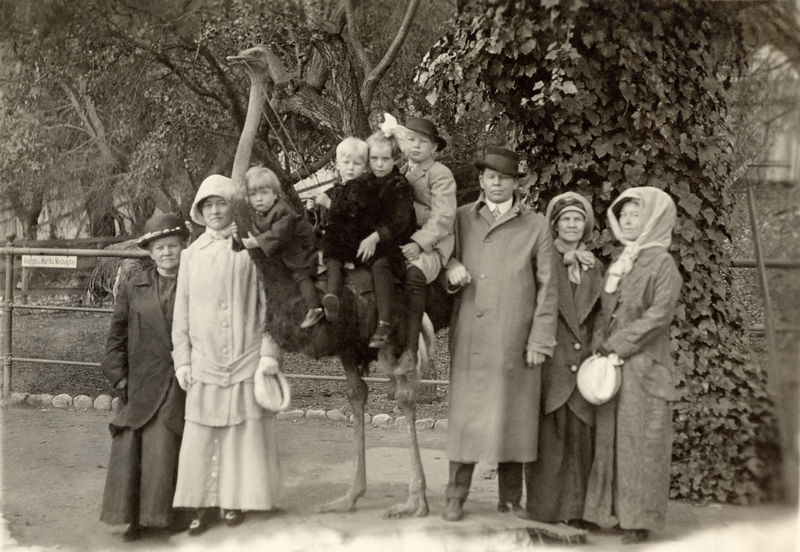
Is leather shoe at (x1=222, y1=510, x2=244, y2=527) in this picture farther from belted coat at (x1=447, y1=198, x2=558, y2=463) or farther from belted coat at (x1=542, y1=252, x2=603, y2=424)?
belted coat at (x1=542, y1=252, x2=603, y2=424)

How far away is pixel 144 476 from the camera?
181 inches

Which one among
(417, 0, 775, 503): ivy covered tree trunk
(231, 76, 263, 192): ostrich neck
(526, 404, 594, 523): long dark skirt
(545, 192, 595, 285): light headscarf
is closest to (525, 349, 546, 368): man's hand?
(526, 404, 594, 523): long dark skirt

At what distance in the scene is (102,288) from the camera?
11102 mm

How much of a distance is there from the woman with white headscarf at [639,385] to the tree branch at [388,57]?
3002mm

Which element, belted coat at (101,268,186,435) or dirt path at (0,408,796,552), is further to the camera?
belted coat at (101,268,186,435)

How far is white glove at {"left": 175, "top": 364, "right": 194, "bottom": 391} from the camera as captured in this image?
178 inches

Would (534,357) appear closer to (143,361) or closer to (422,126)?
(422,126)

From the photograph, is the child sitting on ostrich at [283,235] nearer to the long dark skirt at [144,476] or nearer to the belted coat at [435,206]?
the belted coat at [435,206]

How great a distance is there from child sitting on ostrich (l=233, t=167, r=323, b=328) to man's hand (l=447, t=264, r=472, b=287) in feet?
2.47

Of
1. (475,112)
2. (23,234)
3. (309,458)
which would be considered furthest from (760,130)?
(23,234)

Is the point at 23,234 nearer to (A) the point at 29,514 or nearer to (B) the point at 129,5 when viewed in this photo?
(B) the point at 129,5

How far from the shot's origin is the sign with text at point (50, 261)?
25.7 feet

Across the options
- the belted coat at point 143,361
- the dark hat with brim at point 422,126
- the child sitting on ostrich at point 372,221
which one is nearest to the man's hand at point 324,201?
the child sitting on ostrich at point 372,221

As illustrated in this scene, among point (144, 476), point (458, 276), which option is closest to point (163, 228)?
point (144, 476)
